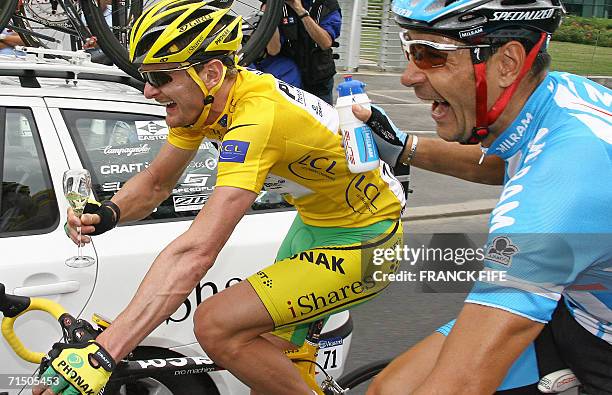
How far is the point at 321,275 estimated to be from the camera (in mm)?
3305

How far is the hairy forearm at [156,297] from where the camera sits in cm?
244

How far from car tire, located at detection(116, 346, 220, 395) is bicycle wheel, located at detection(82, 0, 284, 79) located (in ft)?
6.42

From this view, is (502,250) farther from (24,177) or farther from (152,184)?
(24,177)

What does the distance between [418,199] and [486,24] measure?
6.75 m

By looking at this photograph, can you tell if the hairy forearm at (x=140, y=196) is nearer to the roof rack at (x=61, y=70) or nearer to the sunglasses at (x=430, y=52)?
the roof rack at (x=61, y=70)

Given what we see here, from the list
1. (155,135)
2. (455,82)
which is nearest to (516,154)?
(455,82)

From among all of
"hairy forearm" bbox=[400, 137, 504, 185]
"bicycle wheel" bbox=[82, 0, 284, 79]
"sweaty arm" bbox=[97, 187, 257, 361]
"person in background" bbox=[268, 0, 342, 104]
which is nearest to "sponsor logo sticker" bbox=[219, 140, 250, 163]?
"sweaty arm" bbox=[97, 187, 257, 361]

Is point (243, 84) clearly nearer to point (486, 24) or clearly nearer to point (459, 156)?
point (459, 156)

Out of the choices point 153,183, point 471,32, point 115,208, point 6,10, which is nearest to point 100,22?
point 6,10

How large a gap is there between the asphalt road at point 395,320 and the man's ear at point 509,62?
2712 millimetres

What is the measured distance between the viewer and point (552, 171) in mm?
1844

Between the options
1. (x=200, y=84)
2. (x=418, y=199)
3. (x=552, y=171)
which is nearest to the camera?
(x=552, y=171)

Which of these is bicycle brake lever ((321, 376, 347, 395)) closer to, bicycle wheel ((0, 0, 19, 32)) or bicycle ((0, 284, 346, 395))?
bicycle ((0, 284, 346, 395))

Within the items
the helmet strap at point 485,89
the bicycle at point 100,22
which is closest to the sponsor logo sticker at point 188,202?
the bicycle at point 100,22
